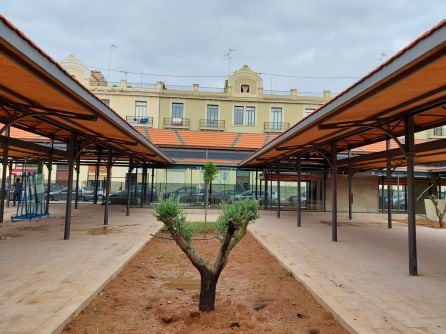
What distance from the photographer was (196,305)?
4.41 meters

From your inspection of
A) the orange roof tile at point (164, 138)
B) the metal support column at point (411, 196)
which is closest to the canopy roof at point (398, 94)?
the metal support column at point (411, 196)

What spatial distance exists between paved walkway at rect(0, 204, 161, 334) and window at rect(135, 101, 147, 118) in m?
26.0

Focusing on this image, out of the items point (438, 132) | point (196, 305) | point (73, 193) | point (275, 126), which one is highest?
point (275, 126)

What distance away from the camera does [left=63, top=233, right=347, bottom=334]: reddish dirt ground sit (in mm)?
3727

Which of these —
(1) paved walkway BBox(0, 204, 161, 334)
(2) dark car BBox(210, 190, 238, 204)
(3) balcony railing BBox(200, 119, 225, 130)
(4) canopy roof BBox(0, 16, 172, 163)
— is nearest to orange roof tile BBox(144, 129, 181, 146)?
(2) dark car BBox(210, 190, 238, 204)

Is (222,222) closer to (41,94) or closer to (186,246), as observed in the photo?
(186,246)

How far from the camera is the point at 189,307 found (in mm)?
4332

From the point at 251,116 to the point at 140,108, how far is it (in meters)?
11.0

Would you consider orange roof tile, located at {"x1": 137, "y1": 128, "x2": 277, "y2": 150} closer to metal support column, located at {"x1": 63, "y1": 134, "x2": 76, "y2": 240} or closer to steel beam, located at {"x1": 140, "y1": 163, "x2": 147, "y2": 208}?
steel beam, located at {"x1": 140, "y1": 163, "x2": 147, "y2": 208}

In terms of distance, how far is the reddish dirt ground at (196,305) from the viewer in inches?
147

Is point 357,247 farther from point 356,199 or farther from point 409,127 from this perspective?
point 356,199

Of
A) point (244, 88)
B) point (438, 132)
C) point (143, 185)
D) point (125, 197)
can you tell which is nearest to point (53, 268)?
point (143, 185)

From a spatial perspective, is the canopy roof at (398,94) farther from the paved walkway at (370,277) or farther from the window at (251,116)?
the window at (251,116)

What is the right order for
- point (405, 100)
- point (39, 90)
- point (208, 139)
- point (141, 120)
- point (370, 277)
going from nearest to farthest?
point (39, 90)
point (405, 100)
point (370, 277)
point (208, 139)
point (141, 120)
